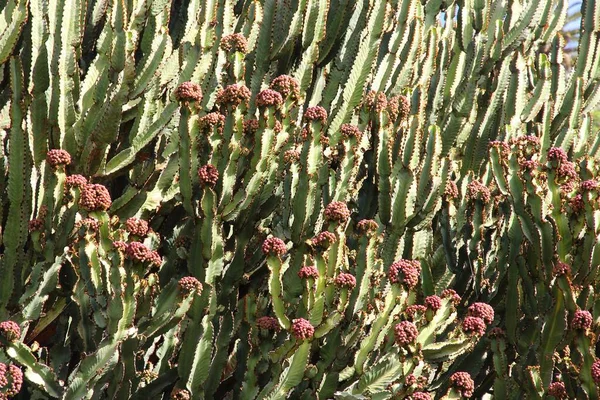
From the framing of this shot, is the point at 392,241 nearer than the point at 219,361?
No

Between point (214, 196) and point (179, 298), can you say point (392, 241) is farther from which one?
point (179, 298)

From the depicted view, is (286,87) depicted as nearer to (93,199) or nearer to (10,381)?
(93,199)

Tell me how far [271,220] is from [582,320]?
1655 mm

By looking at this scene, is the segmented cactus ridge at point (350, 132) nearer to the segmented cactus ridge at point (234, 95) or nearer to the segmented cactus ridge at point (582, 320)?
the segmented cactus ridge at point (234, 95)

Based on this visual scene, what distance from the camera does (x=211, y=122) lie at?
4348mm

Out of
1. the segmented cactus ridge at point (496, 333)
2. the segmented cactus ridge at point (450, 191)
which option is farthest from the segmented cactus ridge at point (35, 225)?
the segmented cactus ridge at point (496, 333)

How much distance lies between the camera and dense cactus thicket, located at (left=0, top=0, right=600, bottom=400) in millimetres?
3969

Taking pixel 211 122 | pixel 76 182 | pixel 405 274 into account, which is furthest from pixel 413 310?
pixel 76 182

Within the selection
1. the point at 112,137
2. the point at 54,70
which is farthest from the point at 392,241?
the point at 54,70

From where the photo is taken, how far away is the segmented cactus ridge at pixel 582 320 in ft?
13.7

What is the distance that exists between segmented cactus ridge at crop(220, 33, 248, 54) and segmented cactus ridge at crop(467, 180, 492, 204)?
139 centimetres

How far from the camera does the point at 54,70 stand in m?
4.69

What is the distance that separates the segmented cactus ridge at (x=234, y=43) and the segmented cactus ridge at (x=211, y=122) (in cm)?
63

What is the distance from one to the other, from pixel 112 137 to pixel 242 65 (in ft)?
2.47
